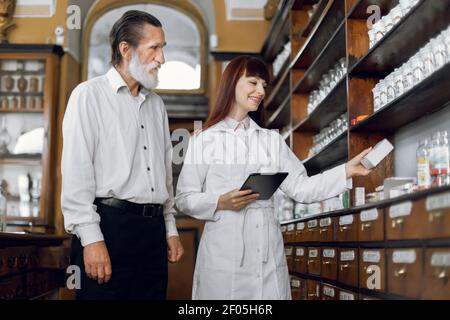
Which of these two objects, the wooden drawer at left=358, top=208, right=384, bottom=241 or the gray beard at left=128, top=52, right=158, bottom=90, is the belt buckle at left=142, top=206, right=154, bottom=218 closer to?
the gray beard at left=128, top=52, right=158, bottom=90

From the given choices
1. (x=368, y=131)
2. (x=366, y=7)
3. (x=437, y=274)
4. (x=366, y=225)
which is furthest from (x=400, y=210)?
(x=366, y=7)

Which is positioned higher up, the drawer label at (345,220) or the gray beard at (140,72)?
the gray beard at (140,72)

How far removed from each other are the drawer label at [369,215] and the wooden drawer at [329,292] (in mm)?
506

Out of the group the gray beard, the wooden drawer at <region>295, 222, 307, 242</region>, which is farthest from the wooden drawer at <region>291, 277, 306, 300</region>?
the gray beard

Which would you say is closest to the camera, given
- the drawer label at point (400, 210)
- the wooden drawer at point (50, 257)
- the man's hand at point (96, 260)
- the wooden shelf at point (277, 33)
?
the man's hand at point (96, 260)

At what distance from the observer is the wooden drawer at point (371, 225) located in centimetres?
220

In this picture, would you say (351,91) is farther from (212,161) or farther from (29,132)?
(29,132)

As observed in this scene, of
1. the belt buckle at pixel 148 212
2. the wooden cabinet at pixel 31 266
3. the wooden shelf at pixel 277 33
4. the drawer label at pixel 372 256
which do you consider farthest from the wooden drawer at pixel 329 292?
the wooden shelf at pixel 277 33

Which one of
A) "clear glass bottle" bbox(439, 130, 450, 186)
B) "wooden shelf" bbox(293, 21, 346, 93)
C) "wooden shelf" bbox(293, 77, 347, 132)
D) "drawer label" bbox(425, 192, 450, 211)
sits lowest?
"drawer label" bbox(425, 192, 450, 211)

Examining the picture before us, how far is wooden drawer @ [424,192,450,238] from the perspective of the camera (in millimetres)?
1629

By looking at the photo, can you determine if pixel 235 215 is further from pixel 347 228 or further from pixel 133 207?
pixel 347 228

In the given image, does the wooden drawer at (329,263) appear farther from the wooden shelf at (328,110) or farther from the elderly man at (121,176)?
the elderly man at (121,176)

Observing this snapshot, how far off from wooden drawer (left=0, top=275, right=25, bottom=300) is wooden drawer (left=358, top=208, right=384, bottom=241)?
1.81 m

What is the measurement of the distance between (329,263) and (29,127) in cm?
380
